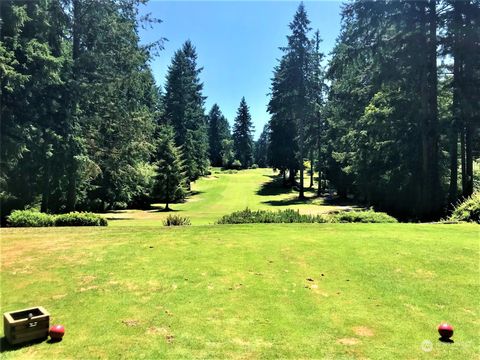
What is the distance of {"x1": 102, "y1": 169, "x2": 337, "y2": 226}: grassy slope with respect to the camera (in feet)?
114

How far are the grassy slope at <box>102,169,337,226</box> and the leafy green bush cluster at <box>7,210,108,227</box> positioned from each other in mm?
14546

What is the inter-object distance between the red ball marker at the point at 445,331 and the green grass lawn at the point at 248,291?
0.50 feet

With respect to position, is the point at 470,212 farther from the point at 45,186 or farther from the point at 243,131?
the point at 243,131

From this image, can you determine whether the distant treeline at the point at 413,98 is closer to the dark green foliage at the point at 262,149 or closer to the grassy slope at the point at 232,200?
the grassy slope at the point at 232,200

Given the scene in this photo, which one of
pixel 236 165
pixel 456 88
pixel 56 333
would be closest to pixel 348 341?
pixel 56 333

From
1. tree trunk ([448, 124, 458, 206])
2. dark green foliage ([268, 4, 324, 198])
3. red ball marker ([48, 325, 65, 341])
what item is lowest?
red ball marker ([48, 325, 65, 341])

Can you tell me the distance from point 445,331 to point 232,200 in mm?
39240

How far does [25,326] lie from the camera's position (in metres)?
6.44

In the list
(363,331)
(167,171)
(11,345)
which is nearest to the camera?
(11,345)

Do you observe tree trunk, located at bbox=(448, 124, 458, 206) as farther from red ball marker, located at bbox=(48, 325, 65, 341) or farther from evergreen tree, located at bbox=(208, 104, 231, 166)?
evergreen tree, located at bbox=(208, 104, 231, 166)

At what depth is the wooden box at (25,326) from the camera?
6.36m

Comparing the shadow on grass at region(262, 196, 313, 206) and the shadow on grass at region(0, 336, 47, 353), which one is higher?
the shadow on grass at region(0, 336, 47, 353)

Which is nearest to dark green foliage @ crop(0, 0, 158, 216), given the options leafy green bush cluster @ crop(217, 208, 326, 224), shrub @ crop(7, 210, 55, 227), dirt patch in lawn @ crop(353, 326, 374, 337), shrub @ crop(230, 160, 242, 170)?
shrub @ crop(7, 210, 55, 227)

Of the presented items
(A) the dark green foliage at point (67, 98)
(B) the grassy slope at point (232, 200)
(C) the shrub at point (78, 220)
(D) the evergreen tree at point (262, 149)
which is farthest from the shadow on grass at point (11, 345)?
(D) the evergreen tree at point (262, 149)
